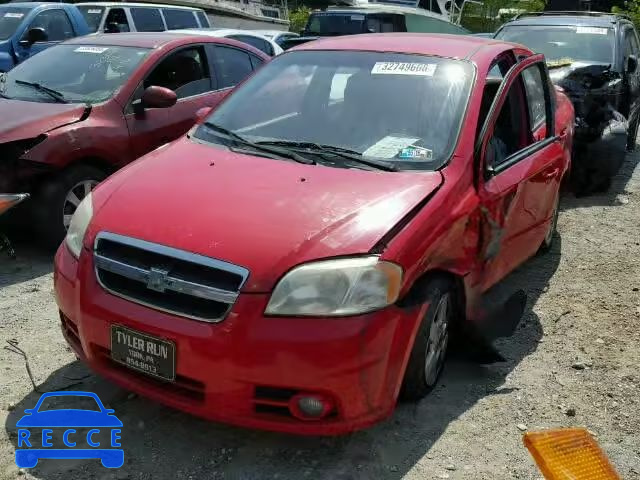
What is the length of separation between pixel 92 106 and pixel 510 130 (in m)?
3.16

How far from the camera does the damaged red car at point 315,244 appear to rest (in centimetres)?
263

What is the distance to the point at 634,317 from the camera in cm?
438

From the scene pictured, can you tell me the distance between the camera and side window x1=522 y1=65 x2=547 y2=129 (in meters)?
4.46

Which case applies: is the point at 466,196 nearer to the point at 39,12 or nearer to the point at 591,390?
the point at 591,390

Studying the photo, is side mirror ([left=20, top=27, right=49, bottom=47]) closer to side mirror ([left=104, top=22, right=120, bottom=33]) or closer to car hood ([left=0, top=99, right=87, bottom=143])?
side mirror ([left=104, top=22, right=120, bottom=33])

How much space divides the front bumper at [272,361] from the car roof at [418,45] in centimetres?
183

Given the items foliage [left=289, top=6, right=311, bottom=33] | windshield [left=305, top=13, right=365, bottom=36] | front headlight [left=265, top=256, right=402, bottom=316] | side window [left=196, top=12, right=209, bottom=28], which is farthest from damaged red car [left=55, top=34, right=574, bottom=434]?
foliage [left=289, top=6, right=311, bottom=33]

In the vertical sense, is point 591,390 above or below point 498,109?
below

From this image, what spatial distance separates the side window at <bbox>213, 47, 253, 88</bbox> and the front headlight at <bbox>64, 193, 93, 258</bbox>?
3.50 meters

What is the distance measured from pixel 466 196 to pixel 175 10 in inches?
457

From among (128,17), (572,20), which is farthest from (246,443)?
(128,17)

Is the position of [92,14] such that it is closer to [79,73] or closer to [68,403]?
[79,73]

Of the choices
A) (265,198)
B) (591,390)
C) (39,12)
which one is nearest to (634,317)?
(591,390)

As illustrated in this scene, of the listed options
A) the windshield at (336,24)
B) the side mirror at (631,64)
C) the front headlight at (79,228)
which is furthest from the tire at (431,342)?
the windshield at (336,24)
